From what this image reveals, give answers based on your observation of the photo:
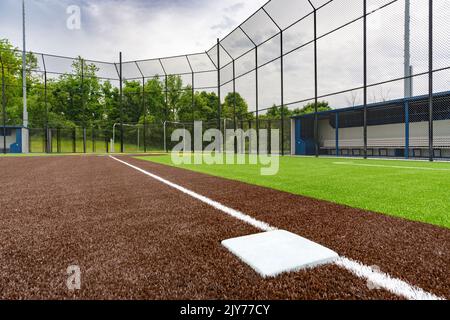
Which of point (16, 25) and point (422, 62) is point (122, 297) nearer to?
point (422, 62)

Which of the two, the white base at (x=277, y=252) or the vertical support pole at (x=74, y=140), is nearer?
the white base at (x=277, y=252)

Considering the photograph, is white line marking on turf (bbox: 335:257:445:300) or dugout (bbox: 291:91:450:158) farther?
dugout (bbox: 291:91:450:158)

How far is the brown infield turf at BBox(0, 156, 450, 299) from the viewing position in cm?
120

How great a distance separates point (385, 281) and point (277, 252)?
54cm

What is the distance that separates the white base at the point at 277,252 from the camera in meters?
1.39

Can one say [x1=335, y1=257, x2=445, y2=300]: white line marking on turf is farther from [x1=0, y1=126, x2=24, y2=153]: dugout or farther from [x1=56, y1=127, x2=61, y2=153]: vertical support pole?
[x1=0, y1=126, x2=24, y2=153]: dugout

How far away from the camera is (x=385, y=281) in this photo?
124 cm

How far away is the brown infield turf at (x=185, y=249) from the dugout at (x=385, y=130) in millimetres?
10637

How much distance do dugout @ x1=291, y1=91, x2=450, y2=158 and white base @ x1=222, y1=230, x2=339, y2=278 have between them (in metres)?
11.2

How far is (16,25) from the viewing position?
2670 centimetres

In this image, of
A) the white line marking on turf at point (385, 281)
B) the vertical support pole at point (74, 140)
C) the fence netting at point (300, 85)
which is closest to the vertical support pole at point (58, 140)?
the fence netting at point (300, 85)

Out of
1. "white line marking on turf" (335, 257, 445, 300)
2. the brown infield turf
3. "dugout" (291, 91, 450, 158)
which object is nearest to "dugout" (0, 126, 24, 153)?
"dugout" (291, 91, 450, 158)

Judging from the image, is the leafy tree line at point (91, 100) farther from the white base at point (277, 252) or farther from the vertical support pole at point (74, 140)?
the white base at point (277, 252)
